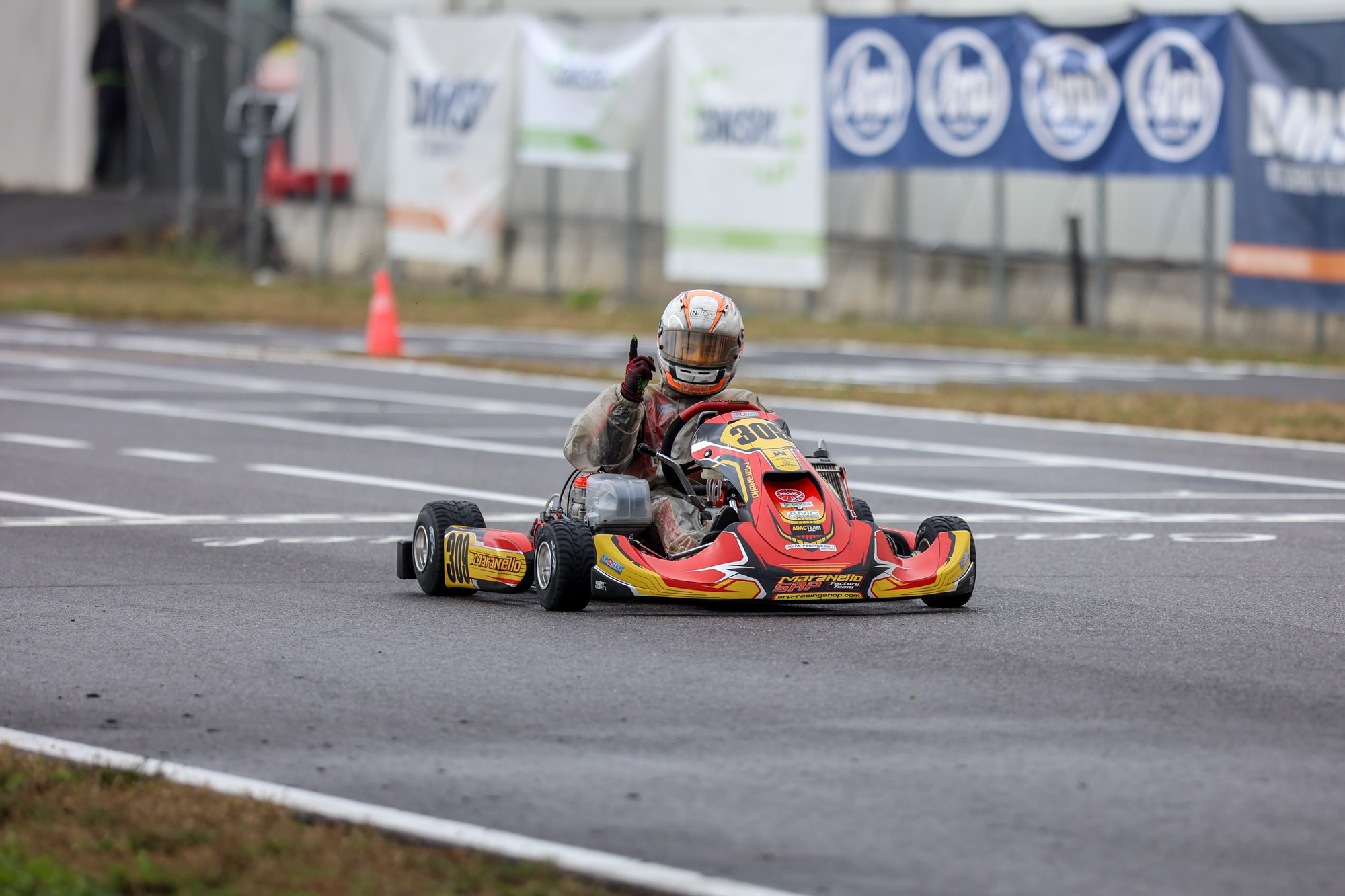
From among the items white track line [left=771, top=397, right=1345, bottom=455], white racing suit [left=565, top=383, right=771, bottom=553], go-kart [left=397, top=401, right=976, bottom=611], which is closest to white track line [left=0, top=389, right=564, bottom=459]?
white track line [left=771, top=397, right=1345, bottom=455]

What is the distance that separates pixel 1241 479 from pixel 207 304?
16438mm

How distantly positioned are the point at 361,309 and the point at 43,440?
12.5 m

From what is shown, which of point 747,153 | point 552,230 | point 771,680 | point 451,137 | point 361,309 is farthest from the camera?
point 552,230

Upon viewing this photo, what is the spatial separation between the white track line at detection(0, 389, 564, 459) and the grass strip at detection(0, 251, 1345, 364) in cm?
797

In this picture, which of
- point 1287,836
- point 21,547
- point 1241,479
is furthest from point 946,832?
Result: point 1241,479

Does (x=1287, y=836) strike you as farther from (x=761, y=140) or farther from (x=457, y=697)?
(x=761, y=140)

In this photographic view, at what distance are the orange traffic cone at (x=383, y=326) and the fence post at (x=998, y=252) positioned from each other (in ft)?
22.4

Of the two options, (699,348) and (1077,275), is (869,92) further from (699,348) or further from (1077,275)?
→ (699,348)

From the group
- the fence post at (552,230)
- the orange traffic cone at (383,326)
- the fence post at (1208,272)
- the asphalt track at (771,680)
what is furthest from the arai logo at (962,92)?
the asphalt track at (771,680)

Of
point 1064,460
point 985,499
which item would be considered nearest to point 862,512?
point 985,499

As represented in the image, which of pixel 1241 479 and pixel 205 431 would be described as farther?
pixel 205 431

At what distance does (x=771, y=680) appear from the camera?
7.02 metres

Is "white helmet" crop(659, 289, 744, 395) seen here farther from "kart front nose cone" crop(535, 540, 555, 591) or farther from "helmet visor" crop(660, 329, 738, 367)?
"kart front nose cone" crop(535, 540, 555, 591)

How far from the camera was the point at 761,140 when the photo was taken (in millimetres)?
25484
